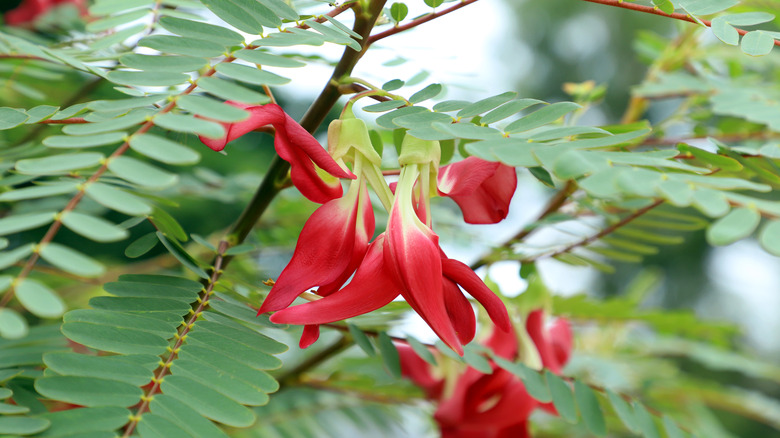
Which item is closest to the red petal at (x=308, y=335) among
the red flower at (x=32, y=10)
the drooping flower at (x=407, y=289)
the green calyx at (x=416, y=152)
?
the drooping flower at (x=407, y=289)

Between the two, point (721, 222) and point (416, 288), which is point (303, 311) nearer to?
point (416, 288)

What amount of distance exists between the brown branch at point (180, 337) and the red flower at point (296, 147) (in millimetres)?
82

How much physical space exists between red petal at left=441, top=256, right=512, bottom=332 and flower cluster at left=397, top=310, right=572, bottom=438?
0.17 m

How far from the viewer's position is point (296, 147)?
312 mm

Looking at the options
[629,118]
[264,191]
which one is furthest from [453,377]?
[629,118]

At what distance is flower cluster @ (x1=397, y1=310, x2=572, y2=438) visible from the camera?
480mm

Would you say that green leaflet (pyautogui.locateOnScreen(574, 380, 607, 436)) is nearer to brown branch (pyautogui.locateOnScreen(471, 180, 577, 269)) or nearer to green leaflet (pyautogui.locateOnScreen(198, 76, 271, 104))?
brown branch (pyautogui.locateOnScreen(471, 180, 577, 269))

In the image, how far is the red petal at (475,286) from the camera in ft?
1.02

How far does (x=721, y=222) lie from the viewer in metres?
0.24

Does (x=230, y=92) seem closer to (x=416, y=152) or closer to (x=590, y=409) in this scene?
(x=416, y=152)

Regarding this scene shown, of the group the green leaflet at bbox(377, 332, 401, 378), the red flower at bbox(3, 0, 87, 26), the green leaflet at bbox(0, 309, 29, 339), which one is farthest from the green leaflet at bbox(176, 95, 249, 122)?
the red flower at bbox(3, 0, 87, 26)

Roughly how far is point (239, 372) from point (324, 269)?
6 cm

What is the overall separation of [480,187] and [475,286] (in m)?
0.07

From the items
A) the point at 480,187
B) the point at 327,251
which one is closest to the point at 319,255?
the point at 327,251
